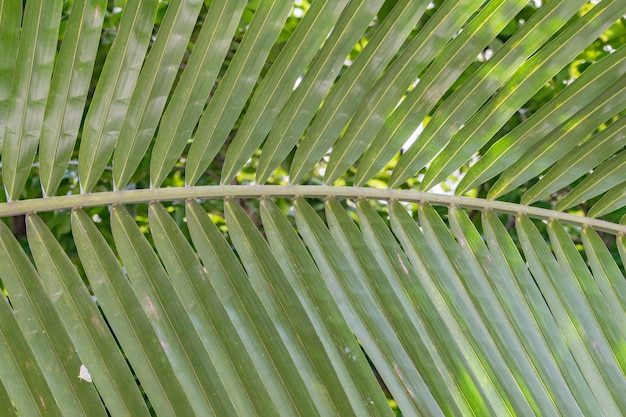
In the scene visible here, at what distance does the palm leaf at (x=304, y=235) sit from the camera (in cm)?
71

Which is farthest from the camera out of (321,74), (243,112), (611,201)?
(243,112)

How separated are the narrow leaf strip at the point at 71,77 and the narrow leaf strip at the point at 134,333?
13 cm

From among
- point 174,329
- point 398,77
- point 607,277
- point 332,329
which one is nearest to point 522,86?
point 398,77

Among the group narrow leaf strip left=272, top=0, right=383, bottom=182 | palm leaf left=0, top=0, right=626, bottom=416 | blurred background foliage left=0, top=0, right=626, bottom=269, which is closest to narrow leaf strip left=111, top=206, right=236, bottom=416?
palm leaf left=0, top=0, right=626, bottom=416

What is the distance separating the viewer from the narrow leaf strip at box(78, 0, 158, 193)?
78 centimetres

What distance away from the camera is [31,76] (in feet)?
2.50

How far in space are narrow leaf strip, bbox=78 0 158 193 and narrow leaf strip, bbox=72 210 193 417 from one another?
0.45ft

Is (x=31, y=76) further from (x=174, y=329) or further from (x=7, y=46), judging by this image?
(x=174, y=329)

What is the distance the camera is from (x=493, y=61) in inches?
34.1

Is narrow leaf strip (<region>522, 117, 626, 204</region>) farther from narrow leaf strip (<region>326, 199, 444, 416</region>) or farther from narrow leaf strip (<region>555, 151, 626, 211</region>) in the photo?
narrow leaf strip (<region>326, 199, 444, 416</region>)

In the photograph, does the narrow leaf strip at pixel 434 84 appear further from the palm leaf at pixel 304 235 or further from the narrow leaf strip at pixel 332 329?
the narrow leaf strip at pixel 332 329

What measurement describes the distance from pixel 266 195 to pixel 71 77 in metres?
0.26

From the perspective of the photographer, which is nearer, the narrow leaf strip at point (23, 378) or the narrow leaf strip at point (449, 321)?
the narrow leaf strip at point (23, 378)

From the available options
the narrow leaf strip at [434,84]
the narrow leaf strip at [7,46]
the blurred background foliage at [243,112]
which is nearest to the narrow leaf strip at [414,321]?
the narrow leaf strip at [434,84]
